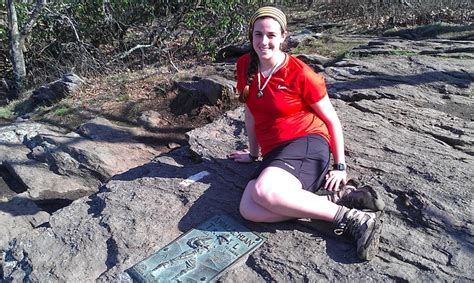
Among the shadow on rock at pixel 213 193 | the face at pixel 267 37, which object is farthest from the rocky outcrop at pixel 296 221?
the face at pixel 267 37

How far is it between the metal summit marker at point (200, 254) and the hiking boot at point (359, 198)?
0.54 m

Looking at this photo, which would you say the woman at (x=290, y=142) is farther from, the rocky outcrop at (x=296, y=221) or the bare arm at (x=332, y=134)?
the rocky outcrop at (x=296, y=221)

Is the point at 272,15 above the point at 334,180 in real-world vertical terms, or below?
above

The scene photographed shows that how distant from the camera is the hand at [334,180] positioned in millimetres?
2826

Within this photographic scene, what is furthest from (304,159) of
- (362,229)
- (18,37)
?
(18,37)

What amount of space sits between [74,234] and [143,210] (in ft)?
1.45

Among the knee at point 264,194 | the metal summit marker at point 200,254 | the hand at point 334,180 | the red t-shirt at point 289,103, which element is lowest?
the metal summit marker at point 200,254

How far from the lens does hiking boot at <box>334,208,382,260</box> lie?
238 cm

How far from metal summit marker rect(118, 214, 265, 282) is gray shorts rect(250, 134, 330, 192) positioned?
15.4 inches

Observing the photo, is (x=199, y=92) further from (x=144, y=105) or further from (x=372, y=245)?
(x=372, y=245)

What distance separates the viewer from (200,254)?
2520mm

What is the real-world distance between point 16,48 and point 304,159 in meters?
7.90

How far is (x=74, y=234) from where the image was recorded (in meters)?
2.80

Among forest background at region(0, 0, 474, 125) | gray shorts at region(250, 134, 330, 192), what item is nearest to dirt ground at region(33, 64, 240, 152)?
forest background at region(0, 0, 474, 125)
